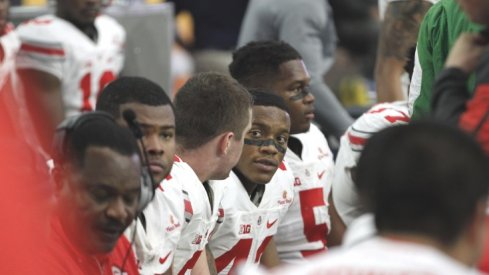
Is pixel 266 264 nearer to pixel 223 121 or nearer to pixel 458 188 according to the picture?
pixel 223 121

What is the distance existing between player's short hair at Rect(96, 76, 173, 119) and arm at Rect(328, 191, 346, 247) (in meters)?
1.83

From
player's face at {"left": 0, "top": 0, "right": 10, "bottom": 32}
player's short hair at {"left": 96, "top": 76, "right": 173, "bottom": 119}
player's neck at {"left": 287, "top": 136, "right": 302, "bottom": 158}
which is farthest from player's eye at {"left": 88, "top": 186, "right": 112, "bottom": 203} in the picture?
player's face at {"left": 0, "top": 0, "right": 10, "bottom": 32}

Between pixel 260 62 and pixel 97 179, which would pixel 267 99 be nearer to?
pixel 260 62

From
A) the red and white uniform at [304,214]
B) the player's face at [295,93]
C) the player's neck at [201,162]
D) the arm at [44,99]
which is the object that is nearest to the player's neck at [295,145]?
the red and white uniform at [304,214]

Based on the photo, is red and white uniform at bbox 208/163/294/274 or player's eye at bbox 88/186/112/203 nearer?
player's eye at bbox 88/186/112/203

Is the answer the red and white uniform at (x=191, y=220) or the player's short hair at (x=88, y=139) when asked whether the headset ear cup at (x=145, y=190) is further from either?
the red and white uniform at (x=191, y=220)

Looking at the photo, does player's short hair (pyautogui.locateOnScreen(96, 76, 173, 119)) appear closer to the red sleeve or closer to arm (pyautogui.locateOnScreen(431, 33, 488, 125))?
arm (pyautogui.locateOnScreen(431, 33, 488, 125))

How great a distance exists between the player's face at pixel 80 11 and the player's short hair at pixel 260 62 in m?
1.46

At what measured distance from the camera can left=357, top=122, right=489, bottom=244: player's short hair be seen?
296 centimetres

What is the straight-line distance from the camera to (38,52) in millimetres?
7555

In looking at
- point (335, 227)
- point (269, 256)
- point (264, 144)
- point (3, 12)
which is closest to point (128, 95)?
point (264, 144)

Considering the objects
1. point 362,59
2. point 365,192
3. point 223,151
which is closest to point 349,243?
point 365,192

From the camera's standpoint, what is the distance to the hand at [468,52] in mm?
4129

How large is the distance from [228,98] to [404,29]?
222 centimetres
